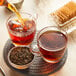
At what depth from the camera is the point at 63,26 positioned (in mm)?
1177

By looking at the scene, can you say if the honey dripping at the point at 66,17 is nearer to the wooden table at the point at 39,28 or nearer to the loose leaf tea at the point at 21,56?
the wooden table at the point at 39,28

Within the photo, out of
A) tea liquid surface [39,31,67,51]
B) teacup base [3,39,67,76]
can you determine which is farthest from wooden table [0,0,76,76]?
→ tea liquid surface [39,31,67,51]

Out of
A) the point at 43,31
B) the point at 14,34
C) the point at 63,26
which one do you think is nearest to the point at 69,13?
the point at 63,26

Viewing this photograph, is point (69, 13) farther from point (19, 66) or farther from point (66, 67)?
point (19, 66)

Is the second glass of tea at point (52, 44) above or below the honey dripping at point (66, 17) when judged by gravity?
above

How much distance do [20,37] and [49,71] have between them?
0.22 metres

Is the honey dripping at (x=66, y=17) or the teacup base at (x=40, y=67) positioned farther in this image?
the honey dripping at (x=66, y=17)

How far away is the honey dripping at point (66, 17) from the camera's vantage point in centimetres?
118

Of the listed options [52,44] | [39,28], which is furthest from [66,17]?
[52,44]

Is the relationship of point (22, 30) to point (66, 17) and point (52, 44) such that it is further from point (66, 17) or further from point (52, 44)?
point (66, 17)

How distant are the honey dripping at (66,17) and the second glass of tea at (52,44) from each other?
165mm

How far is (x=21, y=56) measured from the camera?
1011 mm

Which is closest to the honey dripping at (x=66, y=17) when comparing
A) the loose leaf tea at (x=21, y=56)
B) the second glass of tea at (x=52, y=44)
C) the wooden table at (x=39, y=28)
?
the wooden table at (x=39, y=28)

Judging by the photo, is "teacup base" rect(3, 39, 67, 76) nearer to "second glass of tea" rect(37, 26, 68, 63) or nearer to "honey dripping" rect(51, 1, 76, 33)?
"second glass of tea" rect(37, 26, 68, 63)
